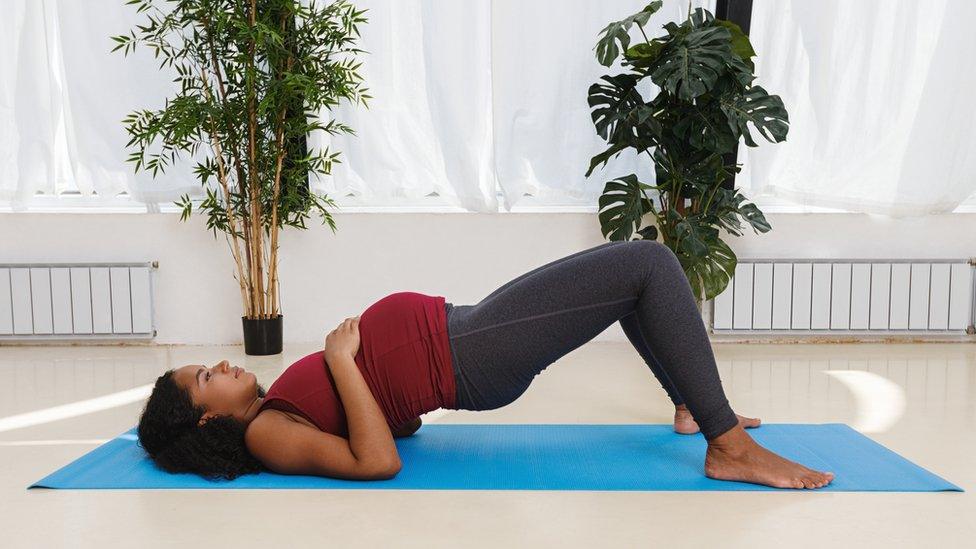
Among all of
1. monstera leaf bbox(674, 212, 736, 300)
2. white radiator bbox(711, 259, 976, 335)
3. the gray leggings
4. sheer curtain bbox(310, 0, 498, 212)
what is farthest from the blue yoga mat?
sheer curtain bbox(310, 0, 498, 212)

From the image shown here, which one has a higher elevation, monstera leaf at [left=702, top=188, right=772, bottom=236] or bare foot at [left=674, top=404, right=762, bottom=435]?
monstera leaf at [left=702, top=188, right=772, bottom=236]

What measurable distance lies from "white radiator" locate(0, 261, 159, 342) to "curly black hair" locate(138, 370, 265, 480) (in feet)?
7.96

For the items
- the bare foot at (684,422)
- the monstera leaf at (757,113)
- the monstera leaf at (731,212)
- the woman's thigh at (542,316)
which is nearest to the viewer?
the woman's thigh at (542,316)

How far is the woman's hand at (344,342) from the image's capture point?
6.42 ft

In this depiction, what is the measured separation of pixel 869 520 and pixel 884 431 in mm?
893

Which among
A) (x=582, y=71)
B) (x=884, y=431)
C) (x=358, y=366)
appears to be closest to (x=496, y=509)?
(x=358, y=366)

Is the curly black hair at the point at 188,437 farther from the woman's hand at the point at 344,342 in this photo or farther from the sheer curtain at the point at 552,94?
the sheer curtain at the point at 552,94

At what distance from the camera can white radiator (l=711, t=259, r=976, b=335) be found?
431cm

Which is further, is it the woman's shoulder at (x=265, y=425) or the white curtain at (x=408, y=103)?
the white curtain at (x=408, y=103)

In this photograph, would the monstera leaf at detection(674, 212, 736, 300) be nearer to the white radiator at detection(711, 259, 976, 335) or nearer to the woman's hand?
the white radiator at detection(711, 259, 976, 335)

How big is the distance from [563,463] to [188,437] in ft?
3.17

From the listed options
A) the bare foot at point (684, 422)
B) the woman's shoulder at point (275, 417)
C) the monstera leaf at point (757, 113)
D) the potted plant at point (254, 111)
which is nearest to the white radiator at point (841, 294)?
the monstera leaf at point (757, 113)

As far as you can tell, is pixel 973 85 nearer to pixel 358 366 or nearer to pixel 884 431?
pixel 884 431

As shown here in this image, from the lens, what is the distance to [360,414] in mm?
1900
